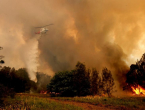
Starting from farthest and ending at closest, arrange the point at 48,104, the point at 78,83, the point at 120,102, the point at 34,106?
the point at 78,83 < the point at 120,102 < the point at 48,104 < the point at 34,106

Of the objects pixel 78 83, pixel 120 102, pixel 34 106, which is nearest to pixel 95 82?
pixel 78 83

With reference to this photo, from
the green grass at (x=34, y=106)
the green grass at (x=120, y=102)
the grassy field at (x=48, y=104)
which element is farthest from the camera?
the green grass at (x=120, y=102)

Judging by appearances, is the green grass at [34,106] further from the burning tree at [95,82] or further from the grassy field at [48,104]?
the burning tree at [95,82]

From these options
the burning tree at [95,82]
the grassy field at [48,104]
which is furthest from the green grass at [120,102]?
the burning tree at [95,82]

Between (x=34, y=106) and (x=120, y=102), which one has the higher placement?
(x=34, y=106)

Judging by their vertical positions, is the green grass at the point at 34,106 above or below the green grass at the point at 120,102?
above

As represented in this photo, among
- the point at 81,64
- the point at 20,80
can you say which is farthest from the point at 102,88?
the point at 20,80

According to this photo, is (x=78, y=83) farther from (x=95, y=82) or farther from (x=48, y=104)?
(x=48, y=104)

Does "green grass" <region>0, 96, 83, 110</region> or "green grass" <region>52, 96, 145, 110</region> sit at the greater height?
"green grass" <region>0, 96, 83, 110</region>

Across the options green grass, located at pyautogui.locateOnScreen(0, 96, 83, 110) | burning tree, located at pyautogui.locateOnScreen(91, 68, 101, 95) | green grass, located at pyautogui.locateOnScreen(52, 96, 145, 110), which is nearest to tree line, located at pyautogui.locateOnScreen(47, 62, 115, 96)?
burning tree, located at pyautogui.locateOnScreen(91, 68, 101, 95)

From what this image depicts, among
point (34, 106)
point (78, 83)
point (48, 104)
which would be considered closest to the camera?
point (34, 106)

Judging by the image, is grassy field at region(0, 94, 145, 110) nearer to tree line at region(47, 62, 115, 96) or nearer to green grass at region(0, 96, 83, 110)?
green grass at region(0, 96, 83, 110)

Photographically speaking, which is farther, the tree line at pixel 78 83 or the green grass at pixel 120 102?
the tree line at pixel 78 83

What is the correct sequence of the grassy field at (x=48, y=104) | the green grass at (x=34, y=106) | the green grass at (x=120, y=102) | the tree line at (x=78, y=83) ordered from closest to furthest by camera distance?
the green grass at (x=34, y=106) < the grassy field at (x=48, y=104) < the green grass at (x=120, y=102) < the tree line at (x=78, y=83)
